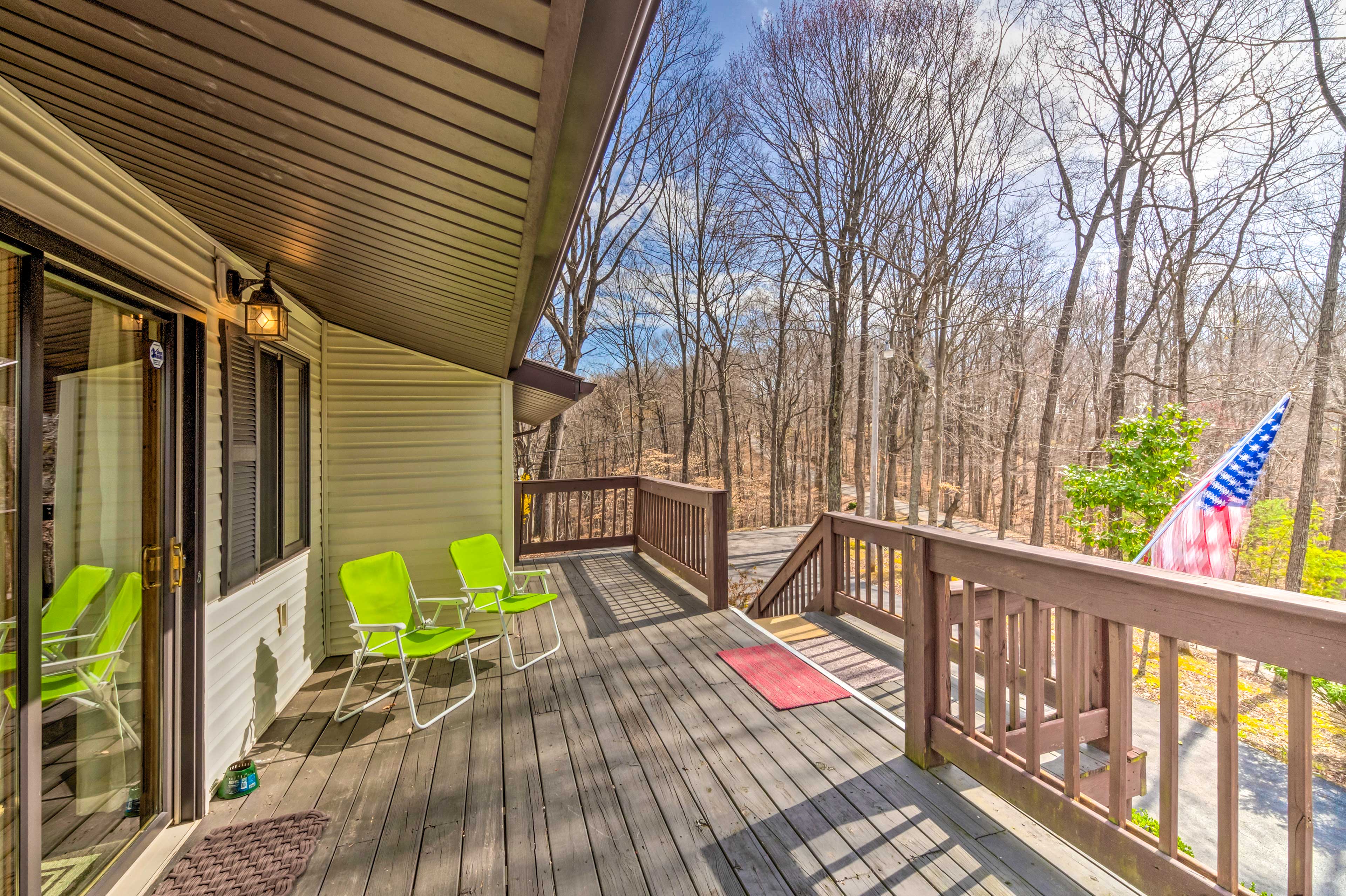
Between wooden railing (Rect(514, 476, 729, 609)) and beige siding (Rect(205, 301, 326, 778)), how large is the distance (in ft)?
5.12

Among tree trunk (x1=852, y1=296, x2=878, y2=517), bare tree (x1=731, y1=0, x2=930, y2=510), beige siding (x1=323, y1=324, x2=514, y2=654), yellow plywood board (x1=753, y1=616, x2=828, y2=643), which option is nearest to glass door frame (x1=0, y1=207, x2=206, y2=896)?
beige siding (x1=323, y1=324, x2=514, y2=654)

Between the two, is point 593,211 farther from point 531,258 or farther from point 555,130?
point 555,130

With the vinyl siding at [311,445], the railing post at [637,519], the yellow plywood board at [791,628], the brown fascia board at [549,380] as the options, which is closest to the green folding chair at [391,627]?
the vinyl siding at [311,445]

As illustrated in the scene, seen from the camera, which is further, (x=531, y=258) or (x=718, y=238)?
(x=718, y=238)

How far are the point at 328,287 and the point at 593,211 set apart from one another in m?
9.78

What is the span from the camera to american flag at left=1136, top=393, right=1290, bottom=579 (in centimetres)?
348

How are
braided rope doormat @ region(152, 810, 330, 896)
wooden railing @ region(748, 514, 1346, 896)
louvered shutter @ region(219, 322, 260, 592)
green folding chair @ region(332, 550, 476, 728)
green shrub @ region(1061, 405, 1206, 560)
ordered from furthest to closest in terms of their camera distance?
green shrub @ region(1061, 405, 1206, 560) < green folding chair @ region(332, 550, 476, 728) < louvered shutter @ region(219, 322, 260, 592) < braided rope doormat @ region(152, 810, 330, 896) < wooden railing @ region(748, 514, 1346, 896)

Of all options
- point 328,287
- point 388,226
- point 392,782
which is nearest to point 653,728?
point 392,782

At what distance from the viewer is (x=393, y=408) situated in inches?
163

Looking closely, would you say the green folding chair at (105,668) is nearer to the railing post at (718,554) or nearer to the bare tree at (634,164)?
the railing post at (718,554)

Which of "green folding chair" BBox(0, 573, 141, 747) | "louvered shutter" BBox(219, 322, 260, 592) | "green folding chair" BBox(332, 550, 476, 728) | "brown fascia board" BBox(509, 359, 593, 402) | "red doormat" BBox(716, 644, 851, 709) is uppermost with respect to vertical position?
"brown fascia board" BBox(509, 359, 593, 402)

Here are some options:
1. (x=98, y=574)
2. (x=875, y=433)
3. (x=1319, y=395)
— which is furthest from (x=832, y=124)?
(x=98, y=574)

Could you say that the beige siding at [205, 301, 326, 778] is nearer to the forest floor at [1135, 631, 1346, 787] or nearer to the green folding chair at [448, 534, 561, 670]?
the green folding chair at [448, 534, 561, 670]

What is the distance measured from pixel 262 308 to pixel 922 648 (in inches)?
130
